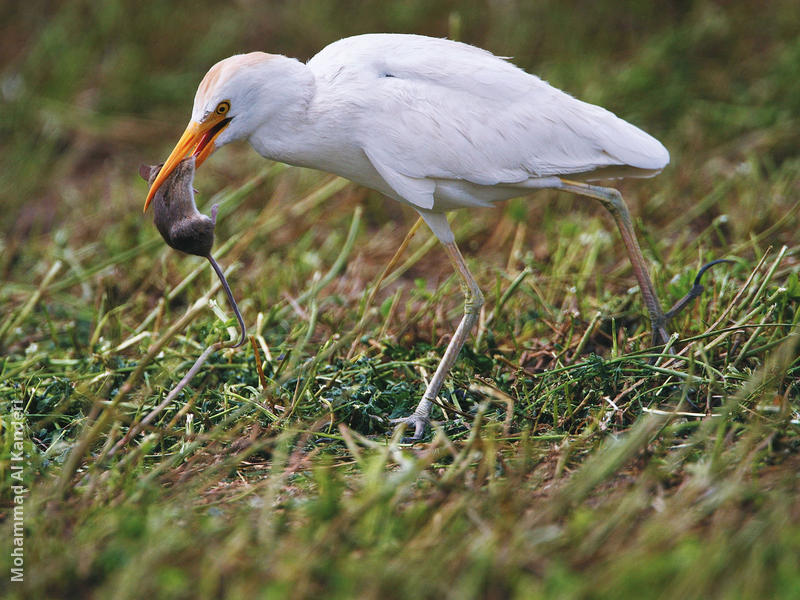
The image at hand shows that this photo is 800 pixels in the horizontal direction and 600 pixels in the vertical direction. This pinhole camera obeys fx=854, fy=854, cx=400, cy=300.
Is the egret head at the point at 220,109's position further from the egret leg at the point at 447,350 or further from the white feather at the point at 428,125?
the egret leg at the point at 447,350

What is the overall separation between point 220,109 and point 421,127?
0.66 metres

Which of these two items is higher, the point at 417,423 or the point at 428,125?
the point at 428,125

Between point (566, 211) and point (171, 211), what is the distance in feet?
8.88

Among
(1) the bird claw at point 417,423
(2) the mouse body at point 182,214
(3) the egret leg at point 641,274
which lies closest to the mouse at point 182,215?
(2) the mouse body at point 182,214

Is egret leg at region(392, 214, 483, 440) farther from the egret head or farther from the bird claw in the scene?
the egret head

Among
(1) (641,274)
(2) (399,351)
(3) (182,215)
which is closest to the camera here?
(3) (182,215)

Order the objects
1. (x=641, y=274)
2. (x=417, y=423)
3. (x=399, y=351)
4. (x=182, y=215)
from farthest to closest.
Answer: (x=399, y=351), (x=641, y=274), (x=417, y=423), (x=182, y=215)

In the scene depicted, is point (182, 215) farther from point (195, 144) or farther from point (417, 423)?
point (417, 423)

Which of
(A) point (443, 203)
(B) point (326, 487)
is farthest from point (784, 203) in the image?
(B) point (326, 487)

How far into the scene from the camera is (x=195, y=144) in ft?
9.14

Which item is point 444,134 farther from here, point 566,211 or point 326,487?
point 566,211

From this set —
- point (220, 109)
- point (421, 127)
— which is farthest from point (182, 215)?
point (421, 127)

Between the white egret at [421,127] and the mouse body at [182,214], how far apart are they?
0.04m

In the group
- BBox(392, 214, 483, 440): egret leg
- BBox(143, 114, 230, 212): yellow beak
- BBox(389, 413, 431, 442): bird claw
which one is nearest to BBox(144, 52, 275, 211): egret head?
BBox(143, 114, 230, 212): yellow beak
